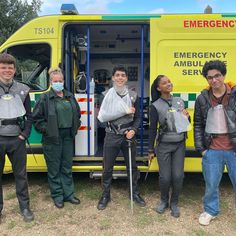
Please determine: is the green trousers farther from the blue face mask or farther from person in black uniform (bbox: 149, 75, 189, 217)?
person in black uniform (bbox: 149, 75, 189, 217)

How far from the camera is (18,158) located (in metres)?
4.18

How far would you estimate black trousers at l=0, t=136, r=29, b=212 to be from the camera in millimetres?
4098

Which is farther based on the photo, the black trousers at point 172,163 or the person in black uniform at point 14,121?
the black trousers at point 172,163

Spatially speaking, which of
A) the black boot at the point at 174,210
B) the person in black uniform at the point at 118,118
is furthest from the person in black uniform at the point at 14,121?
the black boot at the point at 174,210

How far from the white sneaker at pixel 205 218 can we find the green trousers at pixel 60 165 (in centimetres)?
170

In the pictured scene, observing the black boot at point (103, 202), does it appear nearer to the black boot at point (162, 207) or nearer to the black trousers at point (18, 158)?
the black boot at point (162, 207)

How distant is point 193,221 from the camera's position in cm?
429

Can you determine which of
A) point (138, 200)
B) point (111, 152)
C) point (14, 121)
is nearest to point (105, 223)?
point (138, 200)

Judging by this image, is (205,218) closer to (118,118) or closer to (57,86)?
(118,118)

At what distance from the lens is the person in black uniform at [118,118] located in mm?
4500

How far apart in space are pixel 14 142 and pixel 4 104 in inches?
17.6

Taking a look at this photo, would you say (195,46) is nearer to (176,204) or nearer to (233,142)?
(233,142)

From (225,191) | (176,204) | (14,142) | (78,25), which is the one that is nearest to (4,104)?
(14,142)

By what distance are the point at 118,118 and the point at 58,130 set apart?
77 centimetres
